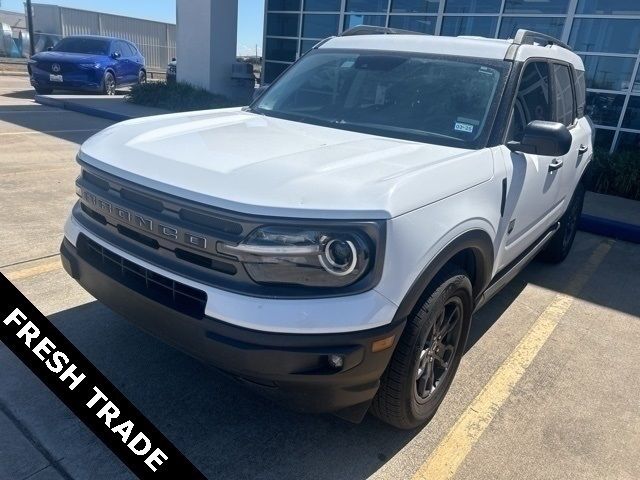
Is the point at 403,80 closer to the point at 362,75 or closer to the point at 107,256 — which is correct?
the point at 362,75

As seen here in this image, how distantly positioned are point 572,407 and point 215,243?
231 cm

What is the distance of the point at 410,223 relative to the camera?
2.21 metres

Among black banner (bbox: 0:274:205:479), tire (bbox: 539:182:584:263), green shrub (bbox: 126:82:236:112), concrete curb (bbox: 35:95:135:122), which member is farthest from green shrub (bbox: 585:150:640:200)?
concrete curb (bbox: 35:95:135:122)

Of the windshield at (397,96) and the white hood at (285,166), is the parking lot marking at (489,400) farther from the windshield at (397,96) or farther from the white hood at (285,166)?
the windshield at (397,96)

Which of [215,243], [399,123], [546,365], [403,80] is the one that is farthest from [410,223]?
[546,365]

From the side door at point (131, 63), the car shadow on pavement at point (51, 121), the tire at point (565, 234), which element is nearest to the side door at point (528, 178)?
the tire at point (565, 234)

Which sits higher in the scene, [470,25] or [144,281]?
[470,25]

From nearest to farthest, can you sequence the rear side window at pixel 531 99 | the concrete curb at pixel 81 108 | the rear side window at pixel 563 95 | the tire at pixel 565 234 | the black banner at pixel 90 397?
the black banner at pixel 90 397 → the rear side window at pixel 531 99 → the rear side window at pixel 563 95 → the tire at pixel 565 234 → the concrete curb at pixel 81 108

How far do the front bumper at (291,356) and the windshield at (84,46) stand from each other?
51.4 ft

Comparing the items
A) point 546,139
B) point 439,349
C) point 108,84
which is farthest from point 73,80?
point 439,349

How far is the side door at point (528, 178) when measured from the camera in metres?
3.14

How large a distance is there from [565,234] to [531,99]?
214cm

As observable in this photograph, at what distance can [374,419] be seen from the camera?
2.85 metres

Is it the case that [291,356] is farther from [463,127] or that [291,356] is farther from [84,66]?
[84,66]
